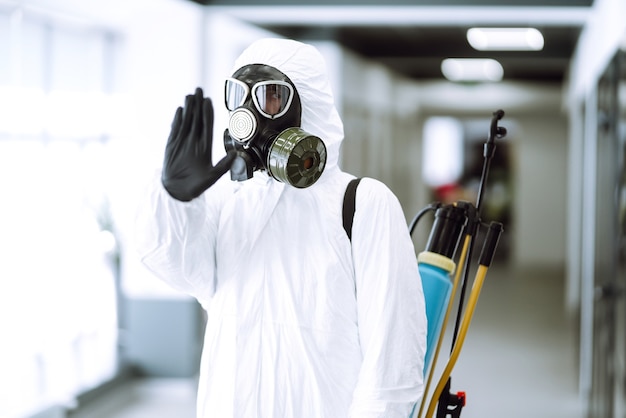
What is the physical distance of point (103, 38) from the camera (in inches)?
221

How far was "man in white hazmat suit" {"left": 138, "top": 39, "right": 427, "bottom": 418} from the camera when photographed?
1586 millimetres

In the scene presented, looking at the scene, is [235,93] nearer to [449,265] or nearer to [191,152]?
[191,152]

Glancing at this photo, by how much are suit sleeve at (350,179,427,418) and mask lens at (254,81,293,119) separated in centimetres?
24

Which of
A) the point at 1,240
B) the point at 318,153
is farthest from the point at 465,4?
the point at 318,153

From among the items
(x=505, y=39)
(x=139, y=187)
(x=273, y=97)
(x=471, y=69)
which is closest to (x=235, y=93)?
(x=273, y=97)

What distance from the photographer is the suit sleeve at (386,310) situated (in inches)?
62.3

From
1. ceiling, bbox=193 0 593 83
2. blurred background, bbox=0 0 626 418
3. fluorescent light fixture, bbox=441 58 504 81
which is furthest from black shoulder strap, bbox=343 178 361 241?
fluorescent light fixture, bbox=441 58 504 81

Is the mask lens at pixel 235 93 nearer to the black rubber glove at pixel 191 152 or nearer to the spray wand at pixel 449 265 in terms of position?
the black rubber glove at pixel 191 152

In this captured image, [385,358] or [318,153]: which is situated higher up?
[318,153]

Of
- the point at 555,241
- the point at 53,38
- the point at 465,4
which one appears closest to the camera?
the point at 465,4

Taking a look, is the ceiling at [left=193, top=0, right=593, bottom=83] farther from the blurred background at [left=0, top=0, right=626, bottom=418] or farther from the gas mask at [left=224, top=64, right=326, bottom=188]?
the gas mask at [left=224, top=64, right=326, bottom=188]

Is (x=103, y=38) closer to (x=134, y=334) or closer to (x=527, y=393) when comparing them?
(x=134, y=334)

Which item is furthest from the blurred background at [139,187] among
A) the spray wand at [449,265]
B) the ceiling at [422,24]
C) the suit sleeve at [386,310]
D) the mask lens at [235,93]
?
the mask lens at [235,93]

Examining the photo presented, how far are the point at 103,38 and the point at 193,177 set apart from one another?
442 cm
